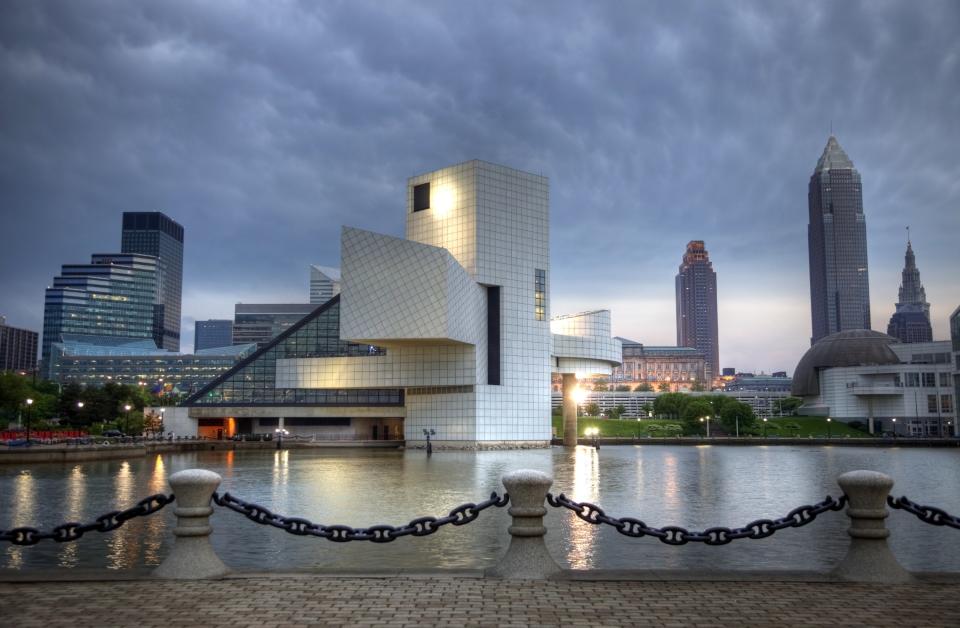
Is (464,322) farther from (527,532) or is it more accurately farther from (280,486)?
(527,532)

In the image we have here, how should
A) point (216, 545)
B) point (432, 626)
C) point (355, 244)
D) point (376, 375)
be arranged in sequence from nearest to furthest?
point (432, 626) → point (216, 545) → point (355, 244) → point (376, 375)

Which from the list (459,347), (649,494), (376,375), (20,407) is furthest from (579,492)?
(20,407)

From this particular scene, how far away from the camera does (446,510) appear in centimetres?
2394

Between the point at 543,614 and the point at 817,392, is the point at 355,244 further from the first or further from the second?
the point at 817,392

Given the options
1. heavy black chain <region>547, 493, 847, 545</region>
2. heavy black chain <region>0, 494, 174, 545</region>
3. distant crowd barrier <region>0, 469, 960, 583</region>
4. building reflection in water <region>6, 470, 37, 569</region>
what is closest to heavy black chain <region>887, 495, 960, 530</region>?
distant crowd barrier <region>0, 469, 960, 583</region>

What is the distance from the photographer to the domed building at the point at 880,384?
5261 inches

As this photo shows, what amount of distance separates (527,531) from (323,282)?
501ft

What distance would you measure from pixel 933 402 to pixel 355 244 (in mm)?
110221

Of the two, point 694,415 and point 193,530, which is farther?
point 694,415

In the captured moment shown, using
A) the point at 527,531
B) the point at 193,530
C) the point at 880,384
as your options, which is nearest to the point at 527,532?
the point at 527,531

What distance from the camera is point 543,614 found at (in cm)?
802

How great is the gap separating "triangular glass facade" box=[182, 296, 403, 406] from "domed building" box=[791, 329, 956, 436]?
86.9 metres

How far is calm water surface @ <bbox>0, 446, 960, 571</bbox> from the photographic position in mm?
15469

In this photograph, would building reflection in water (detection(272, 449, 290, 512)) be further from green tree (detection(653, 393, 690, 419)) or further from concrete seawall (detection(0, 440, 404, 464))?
green tree (detection(653, 393, 690, 419))
